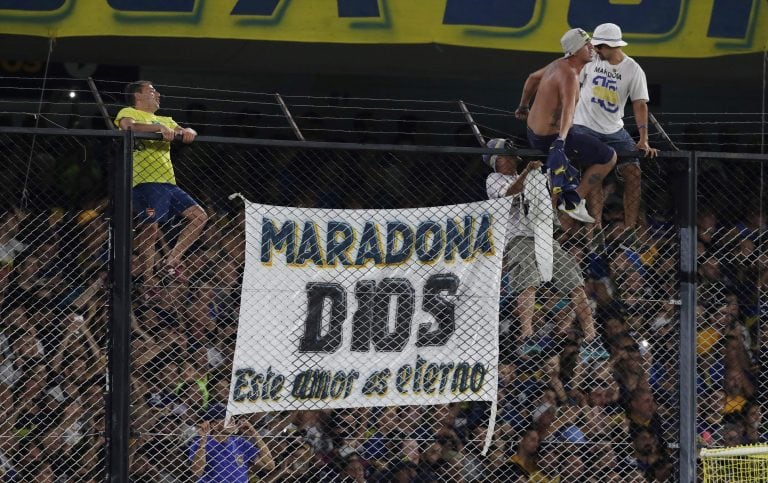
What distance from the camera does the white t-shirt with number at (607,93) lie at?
8219 mm

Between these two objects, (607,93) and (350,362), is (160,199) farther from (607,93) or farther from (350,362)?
(607,93)

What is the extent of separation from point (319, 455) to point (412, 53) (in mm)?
4453

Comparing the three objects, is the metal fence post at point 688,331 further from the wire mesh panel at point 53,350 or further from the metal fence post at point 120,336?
the wire mesh panel at point 53,350

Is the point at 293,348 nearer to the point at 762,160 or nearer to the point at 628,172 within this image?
the point at 628,172

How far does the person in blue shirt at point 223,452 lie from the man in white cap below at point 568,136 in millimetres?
2278

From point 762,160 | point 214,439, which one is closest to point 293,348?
point 214,439

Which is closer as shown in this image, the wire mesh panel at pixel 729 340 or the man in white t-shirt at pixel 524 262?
the man in white t-shirt at pixel 524 262

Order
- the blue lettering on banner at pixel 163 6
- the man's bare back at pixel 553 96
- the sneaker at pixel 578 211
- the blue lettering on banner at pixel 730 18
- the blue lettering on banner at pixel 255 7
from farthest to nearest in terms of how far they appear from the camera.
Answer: the blue lettering on banner at pixel 730 18, the blue lettering on banner at pixel 255 7, the blue lettering on banner at pixel 163 6, the man's bare back at pixel 553 96, the sneaker at pixel 578 211

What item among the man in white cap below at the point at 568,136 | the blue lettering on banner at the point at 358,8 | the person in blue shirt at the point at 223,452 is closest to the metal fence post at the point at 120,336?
the person in blue shirt at the point at 223,452

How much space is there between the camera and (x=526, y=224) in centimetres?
736

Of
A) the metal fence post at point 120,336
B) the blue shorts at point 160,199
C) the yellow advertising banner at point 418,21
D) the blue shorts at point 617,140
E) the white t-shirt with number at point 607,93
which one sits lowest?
the metal fence post at point 120,336

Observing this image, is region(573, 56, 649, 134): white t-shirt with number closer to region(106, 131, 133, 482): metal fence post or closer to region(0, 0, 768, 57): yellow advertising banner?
region(0, 0, 768, 57): yellow advertising banner

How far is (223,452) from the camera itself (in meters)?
7.86

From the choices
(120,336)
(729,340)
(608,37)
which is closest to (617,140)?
(608,37)
